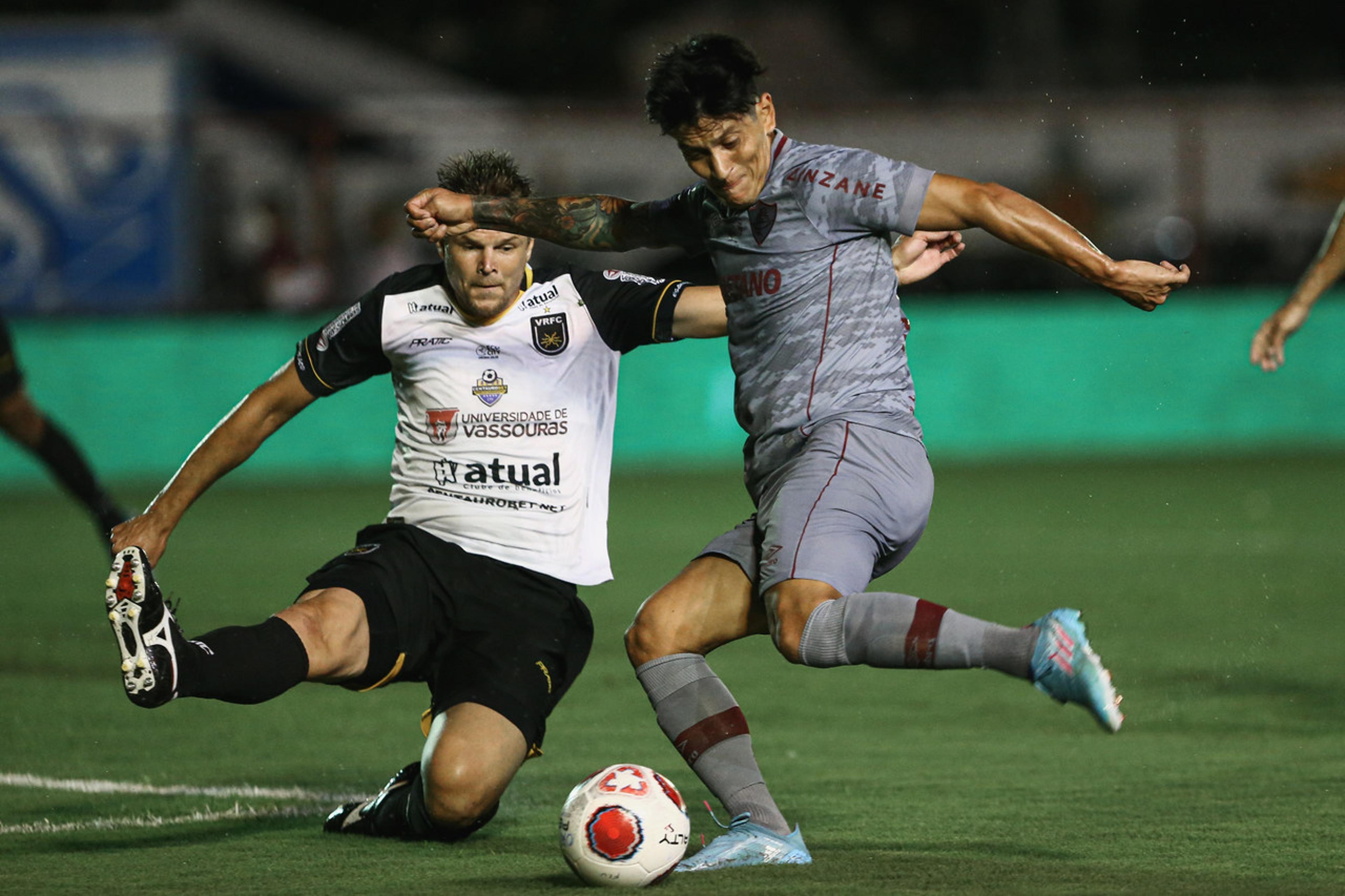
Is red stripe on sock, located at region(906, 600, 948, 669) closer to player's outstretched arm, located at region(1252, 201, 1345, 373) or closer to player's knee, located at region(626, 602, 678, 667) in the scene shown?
player's knee, located at region(626, 602, 678, 667)

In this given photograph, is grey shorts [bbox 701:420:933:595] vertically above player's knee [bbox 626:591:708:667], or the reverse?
grey shorts [bbox 701:420:933:595]

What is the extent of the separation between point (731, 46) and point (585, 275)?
49.3 inches

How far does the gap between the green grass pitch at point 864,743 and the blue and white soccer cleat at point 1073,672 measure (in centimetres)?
58

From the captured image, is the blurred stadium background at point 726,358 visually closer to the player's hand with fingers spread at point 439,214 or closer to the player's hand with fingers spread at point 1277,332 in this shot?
the player's hand with fingers spread at point 1277,332

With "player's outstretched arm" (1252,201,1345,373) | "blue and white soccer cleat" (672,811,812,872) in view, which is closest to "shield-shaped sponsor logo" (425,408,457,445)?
"blue and white soccer cleat" (672,811,812,872)

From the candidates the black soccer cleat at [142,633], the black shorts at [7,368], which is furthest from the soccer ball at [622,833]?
A: the black shorts at [7,368]

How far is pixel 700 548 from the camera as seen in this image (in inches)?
473

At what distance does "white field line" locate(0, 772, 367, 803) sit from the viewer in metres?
5.85

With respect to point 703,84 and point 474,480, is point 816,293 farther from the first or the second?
point 474,480

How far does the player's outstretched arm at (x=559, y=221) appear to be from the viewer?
5.14 meters

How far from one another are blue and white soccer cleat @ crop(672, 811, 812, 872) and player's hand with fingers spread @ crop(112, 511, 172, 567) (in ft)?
5.81

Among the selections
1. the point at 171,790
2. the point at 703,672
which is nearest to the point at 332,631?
the point at 703,672

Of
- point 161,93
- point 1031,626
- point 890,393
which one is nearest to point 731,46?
point 890,393

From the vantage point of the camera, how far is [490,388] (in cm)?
553
